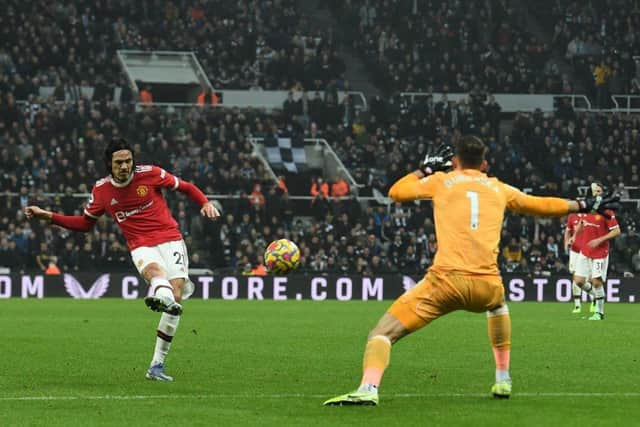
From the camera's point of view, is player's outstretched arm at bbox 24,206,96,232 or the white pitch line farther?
player's outstretched arm at bbox 24,206,96,232

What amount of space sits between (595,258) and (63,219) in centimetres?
1363

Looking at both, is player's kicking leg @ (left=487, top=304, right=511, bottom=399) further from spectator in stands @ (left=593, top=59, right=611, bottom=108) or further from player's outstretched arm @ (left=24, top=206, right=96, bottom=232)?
spectator in stands @ (left=593, top=59, right=611, bottom=108)

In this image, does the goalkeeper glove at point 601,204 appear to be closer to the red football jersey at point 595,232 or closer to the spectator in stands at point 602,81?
the red football jersey at point 595,232

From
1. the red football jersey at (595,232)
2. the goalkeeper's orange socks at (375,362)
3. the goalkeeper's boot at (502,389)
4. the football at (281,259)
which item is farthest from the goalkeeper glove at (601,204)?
the red football jersey at (595,232)

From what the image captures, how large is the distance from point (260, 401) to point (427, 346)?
629cm

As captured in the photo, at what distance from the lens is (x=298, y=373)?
12.5 meters

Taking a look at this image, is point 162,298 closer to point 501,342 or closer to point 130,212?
point 130,212

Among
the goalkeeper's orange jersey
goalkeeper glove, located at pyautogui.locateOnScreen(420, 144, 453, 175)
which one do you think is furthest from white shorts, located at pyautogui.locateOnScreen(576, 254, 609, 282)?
goalkeeper glove, located at pyautogui.locateOnScreen(420, 144, 453, 175)

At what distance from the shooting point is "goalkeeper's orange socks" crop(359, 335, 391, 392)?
30.6 ft

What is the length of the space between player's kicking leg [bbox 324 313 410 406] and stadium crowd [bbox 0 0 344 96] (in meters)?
32.5

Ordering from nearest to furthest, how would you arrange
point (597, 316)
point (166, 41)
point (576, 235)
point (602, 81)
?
point (597, 316) < point (576, 235) < point (166, 41) < point (602, 81)

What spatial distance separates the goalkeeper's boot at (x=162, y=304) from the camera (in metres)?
11.1

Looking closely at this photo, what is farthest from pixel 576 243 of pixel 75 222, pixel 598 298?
pixel 75 222

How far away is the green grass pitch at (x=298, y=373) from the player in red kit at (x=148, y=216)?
70 centimetres
